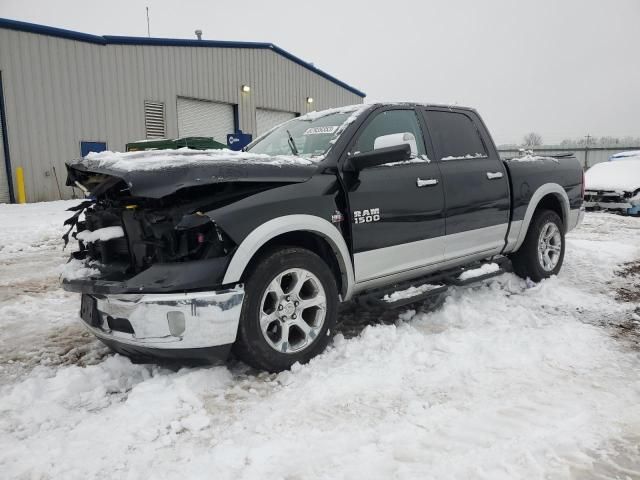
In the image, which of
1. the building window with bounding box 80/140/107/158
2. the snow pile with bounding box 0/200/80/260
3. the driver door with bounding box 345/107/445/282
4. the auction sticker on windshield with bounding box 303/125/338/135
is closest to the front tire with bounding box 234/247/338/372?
the driver door with bounding box 345/107/445/282

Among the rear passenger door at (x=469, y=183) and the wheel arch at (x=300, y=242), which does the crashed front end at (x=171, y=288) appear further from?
the rear passenger door at (x=469, y=183)

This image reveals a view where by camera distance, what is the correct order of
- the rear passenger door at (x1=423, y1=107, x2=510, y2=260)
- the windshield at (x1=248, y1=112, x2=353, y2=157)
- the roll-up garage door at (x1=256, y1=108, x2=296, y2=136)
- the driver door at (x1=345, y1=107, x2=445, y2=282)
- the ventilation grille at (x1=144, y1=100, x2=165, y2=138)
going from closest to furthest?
the driver door at (x1=345, y1=107, x2=445, y2=282)
the windshield at (x1=248, y1=112, x2=353, y2=157)
the rear passenger door at (x1=423, y1=107, x2=510, y2=260)
the ventilation grille at (x1=144, y1=100, x2=165, y2=138)
the roll-up garage door at (x1=256, y1=108, x2=296, y2=136)

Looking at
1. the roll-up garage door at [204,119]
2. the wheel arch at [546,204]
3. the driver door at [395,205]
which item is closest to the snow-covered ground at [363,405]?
the driver door at [395,205]

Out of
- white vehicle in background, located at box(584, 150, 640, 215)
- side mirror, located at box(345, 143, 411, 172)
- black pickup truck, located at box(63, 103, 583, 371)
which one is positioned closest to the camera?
black pickup truck, located at box(63, 103, 583, 371)

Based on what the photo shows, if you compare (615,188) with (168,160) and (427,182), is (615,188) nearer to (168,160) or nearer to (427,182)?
(427,182)

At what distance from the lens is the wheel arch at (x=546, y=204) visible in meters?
4.72

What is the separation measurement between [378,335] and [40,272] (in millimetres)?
4731

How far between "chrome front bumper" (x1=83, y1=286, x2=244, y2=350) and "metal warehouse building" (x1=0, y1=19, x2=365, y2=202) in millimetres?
12743

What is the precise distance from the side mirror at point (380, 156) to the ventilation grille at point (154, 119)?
46.3 ft

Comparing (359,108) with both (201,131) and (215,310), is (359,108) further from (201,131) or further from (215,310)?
(201,131)

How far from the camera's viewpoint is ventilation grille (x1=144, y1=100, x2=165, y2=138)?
51.0ft

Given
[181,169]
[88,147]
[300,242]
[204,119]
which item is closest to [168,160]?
[181,169]

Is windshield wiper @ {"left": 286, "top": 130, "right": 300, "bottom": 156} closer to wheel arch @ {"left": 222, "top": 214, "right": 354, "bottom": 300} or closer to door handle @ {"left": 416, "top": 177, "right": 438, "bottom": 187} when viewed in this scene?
wheel arch @ {"left": 222, "top": 214, "right": 354, "bottom": 300}

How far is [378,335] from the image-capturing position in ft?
11.0
